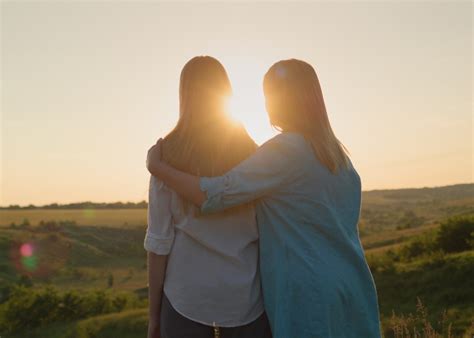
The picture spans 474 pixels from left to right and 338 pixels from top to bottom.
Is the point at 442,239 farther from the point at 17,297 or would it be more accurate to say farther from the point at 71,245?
the point at 71,245

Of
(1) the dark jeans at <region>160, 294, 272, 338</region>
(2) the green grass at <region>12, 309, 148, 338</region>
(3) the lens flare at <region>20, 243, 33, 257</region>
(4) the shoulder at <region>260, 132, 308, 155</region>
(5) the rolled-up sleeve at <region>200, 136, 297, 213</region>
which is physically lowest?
(3) the lens flare at <region>20, 243, 33, 257</region>

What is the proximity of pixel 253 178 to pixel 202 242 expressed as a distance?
0.40 meters

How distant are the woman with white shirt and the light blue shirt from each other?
0.34ft

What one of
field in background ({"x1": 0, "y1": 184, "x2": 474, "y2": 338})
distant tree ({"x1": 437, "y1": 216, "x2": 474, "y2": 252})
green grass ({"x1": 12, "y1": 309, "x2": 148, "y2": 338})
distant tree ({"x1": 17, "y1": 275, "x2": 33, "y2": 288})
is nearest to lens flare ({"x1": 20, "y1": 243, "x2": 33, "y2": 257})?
field in background ({"x1": 0, "y1": 184, "x2": 474, "y2": 338})

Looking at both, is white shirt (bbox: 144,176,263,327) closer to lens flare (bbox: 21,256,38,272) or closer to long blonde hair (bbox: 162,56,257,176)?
long blonde hair (bbox: 162,56,257,176)

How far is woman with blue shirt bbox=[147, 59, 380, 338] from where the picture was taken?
253 centimetres

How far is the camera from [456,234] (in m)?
23.1

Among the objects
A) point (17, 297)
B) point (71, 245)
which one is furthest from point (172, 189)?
point (71, 245)

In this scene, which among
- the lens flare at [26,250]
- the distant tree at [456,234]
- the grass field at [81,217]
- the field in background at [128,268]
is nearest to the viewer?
the field in background at [128,268]

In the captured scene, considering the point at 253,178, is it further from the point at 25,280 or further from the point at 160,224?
the point at 25,280

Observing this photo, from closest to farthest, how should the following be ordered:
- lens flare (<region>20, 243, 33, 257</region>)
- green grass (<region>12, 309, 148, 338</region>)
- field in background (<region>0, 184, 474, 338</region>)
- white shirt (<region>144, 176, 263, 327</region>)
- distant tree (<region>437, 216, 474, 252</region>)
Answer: white shirt (<region>144, 176, 263, 327</region>), field in background (<region>0, 184, 474, 338</region>), green grass (<region>12, 309, 148, 338</region>), distant tree (<region>437, 216, 474, 252</region>), lens flare (<region>20, 243, 33, 257</region>)

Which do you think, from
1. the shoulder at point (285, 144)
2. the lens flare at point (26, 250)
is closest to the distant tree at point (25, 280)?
the lens flare at point (26, 250)

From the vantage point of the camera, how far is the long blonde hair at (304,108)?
264 centimetres

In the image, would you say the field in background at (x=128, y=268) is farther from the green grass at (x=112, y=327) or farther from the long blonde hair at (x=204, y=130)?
the long blonde hair at (x=204, y=130)
